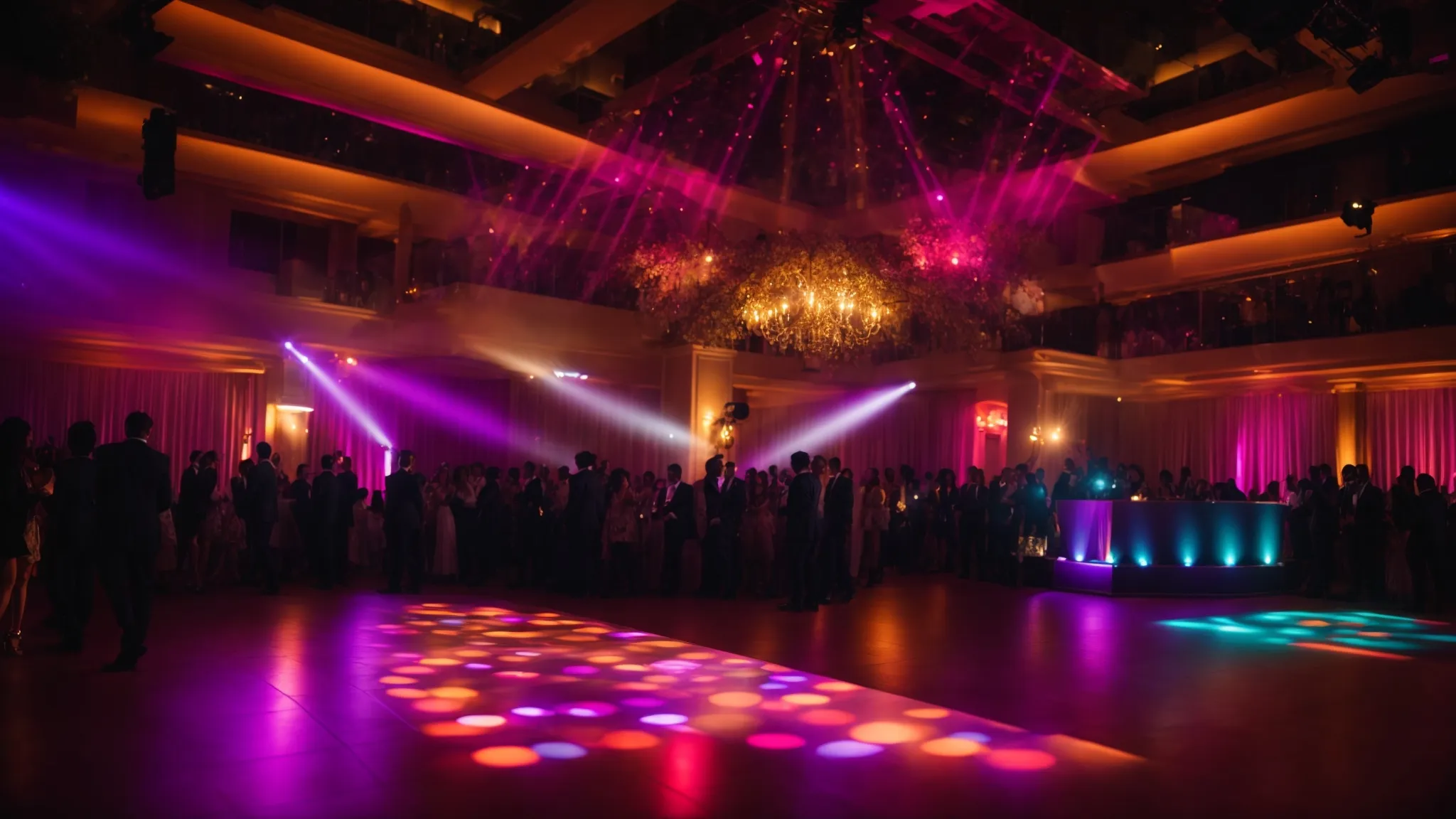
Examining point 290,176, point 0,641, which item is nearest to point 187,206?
point 290,176

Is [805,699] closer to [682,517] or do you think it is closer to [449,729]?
[449,729]

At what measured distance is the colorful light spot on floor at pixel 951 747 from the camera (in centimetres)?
432

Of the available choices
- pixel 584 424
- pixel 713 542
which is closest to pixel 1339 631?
pixel 713 542

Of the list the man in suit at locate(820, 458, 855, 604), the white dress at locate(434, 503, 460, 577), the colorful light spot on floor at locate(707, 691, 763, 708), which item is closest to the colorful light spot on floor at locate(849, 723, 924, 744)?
the colorful light spot on floor at locate(707, 691, 763, 708)

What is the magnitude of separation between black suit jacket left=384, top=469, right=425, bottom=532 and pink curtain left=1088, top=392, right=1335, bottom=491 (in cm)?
1255

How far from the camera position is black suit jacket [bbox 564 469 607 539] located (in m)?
10.2

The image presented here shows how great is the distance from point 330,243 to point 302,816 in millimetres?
14175

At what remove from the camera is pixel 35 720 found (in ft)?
15.1

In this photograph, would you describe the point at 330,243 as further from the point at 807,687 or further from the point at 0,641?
the point at 807,687

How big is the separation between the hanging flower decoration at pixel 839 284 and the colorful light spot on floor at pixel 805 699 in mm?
6452

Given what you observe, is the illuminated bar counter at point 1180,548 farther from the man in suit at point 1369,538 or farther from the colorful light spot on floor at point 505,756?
the colorful light spot on floor at point 505,756

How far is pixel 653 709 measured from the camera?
5.06m

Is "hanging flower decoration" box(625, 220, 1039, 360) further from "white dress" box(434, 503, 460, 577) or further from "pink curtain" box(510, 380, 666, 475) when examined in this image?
"pink curtain" box(510, 380, 666, 475)

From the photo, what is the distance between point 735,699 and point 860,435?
1453 cm
